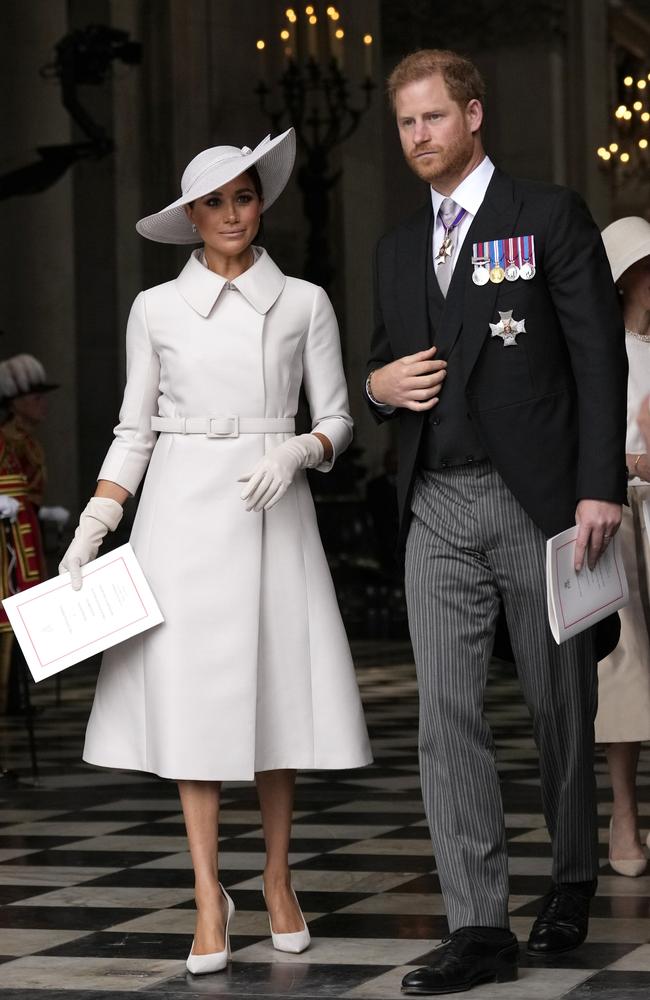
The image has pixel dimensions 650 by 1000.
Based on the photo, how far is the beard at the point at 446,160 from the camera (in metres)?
3.79

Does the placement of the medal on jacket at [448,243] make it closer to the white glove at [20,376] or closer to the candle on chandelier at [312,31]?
the white glove at [20,376]

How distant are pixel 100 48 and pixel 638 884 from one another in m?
11.0

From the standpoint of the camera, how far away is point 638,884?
15.4 ft

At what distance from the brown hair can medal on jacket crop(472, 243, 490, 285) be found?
0.96 feet

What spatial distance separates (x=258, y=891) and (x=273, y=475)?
1.38 m

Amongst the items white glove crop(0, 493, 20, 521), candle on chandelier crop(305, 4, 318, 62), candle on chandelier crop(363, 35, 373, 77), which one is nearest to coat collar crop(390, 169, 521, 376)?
white glove crop(0, 493, 20, 521)

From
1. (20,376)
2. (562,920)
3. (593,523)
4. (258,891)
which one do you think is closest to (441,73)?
(593,523)

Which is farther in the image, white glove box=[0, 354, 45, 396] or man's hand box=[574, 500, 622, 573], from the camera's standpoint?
white glove box=[0, 354, 45, 396]

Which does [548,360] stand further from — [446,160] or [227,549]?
[227,549]

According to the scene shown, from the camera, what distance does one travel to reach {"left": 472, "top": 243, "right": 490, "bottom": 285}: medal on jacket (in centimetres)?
375

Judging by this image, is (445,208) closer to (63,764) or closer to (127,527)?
(63,764)

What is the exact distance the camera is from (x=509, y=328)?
3748 millimetres

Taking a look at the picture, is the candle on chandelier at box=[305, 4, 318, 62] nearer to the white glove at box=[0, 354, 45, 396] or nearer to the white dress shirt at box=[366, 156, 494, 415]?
the white glove at box=[0, 354, 45, 396]

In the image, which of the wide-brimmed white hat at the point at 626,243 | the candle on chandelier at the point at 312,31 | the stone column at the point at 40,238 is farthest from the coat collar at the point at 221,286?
the candle on chandelier at the point at 312,31
